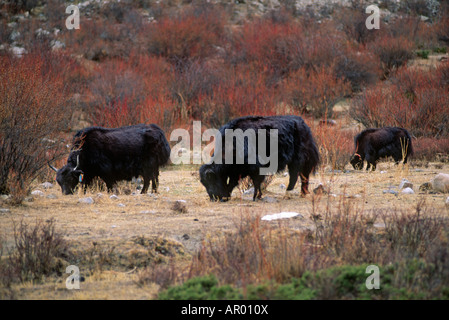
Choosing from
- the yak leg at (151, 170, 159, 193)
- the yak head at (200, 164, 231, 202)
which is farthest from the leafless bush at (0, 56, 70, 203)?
the yak head at (200, 164, 231, 202)

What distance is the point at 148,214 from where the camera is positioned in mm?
8258

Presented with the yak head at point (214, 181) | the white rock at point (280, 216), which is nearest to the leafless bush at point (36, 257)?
the white rock at point (280, 216)

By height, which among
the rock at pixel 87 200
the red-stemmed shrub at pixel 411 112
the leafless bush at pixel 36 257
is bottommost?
the leafless bush at pixel 36 257

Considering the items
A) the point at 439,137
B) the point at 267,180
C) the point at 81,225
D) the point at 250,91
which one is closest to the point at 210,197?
the point at 267,180

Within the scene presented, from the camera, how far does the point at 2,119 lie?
919 cm

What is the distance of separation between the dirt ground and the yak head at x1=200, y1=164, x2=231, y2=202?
222 mm

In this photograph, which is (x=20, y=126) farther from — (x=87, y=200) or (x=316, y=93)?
(x=316, y=93)

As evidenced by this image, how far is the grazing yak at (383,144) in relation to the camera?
46.0ft

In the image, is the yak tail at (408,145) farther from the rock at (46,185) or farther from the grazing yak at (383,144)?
the rock at (46,185)

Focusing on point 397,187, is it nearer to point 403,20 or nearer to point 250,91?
point 250,91

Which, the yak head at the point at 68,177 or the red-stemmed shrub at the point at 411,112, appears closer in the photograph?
the yak head at the point at 68,177

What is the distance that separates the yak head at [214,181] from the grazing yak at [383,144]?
5.51 metres

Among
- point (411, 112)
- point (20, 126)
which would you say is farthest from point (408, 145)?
point (20, 126)

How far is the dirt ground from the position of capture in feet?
18.5
